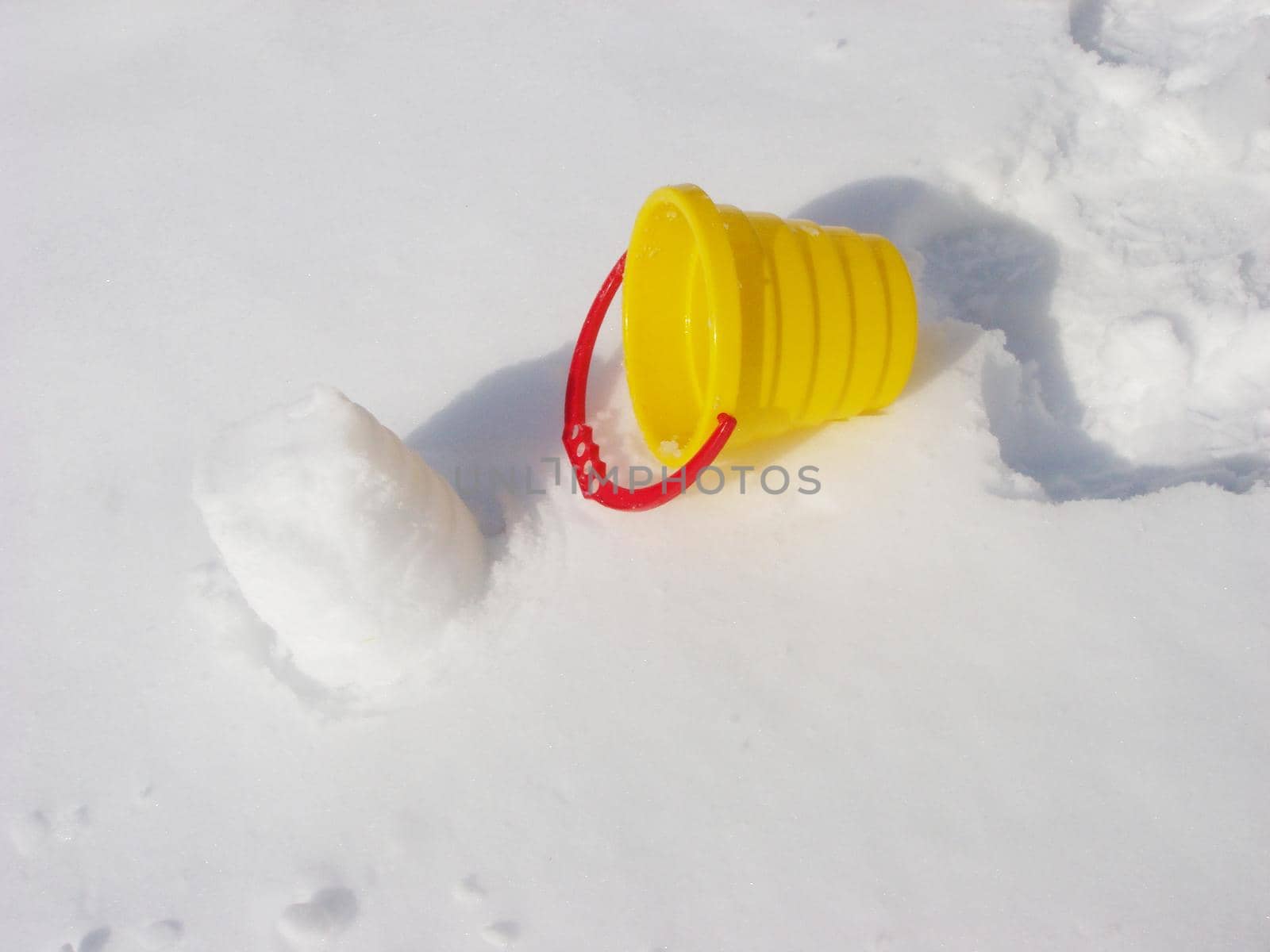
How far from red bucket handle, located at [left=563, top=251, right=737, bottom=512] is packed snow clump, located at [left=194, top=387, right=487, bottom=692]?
0.22 meters

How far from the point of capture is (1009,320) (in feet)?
4.73

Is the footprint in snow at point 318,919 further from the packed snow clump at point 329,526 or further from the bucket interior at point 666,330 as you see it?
the bucket interior at point 666,330

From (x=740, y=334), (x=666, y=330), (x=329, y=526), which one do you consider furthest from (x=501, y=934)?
(x=666, y=330)

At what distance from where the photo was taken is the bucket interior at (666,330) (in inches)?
50.9

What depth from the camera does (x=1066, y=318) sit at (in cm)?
142

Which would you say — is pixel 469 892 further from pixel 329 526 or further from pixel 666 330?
pixel 666 330

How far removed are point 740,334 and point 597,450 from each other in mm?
277

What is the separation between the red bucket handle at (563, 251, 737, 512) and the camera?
3.80 ft

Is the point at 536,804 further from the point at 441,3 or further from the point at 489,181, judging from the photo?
the point at 441,3

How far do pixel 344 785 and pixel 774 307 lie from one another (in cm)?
76

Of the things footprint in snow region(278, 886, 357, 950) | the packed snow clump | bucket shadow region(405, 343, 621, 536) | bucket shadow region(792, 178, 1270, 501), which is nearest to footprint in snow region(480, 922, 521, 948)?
footprint in snow region(278, 886, 357, 950)

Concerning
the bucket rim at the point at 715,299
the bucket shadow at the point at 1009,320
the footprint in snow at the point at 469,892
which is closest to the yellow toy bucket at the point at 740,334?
the bucket rim at the point at 715,299

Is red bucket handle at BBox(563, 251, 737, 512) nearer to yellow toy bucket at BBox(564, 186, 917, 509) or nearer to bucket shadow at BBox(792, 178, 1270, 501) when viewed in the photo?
yellow toy bucket at BBox(564, 186, 917, 509)

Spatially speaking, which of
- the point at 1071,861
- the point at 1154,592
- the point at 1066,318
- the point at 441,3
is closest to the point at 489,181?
the point at 441,3
